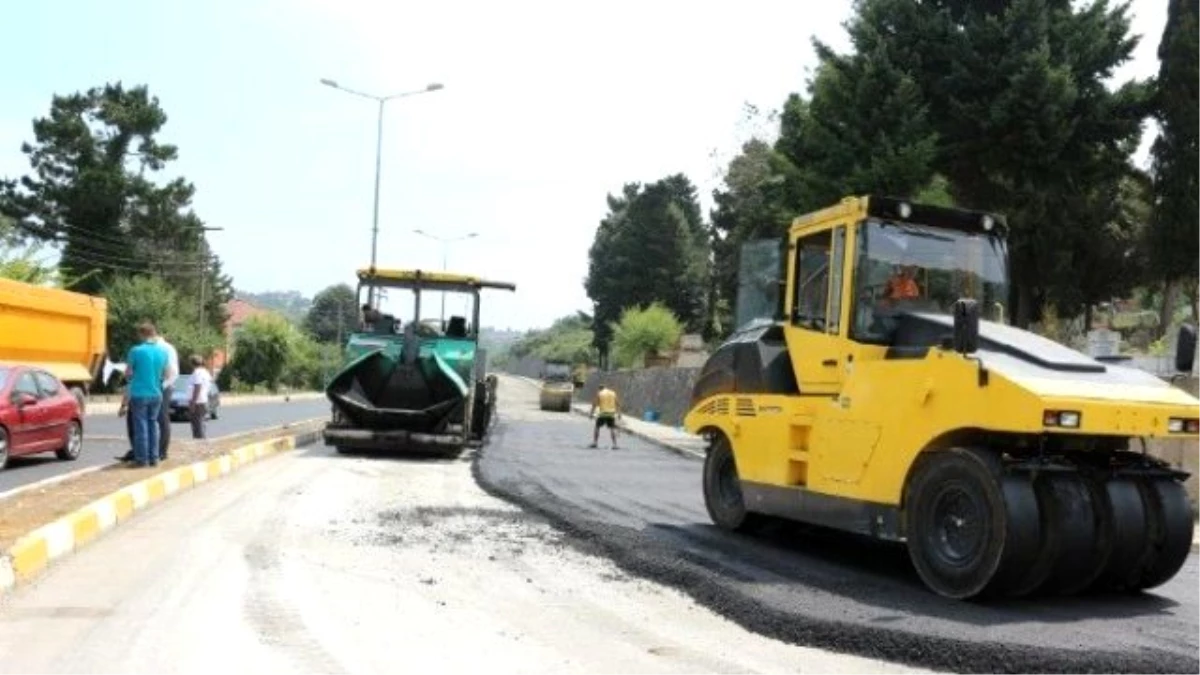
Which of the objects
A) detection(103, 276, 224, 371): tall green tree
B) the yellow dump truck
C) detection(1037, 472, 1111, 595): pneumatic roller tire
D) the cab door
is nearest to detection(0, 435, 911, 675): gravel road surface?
detection(1037, 472, 1111, 595): pneumatic roller tire

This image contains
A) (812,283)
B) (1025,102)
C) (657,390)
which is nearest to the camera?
(812,283)

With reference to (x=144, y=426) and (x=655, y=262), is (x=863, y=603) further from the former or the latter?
(x=655, y=262)

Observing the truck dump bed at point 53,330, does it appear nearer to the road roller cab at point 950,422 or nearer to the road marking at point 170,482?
the road marking at point 170,482

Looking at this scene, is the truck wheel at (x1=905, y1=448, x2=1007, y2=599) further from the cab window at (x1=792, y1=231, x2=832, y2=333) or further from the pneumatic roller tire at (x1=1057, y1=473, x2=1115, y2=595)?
the cab window at (x1=792, y1=231, x2=832, y2=333)

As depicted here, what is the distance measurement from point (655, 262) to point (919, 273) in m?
69.3

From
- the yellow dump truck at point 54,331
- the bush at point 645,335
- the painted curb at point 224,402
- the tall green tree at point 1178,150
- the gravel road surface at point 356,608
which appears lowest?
the painted curb at point 224,402

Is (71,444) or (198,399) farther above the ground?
(198,399)

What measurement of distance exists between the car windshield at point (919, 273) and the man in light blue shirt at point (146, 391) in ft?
27.1

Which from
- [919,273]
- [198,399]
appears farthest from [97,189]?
[919,273]

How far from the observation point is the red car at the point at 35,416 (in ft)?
46.1

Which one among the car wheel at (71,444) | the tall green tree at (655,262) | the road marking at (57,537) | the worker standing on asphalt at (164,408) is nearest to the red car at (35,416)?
the car wheel at (71,444)

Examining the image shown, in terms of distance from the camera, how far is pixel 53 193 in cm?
5612

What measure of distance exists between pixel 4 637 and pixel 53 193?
56.1 metres

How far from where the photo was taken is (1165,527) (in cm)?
750
